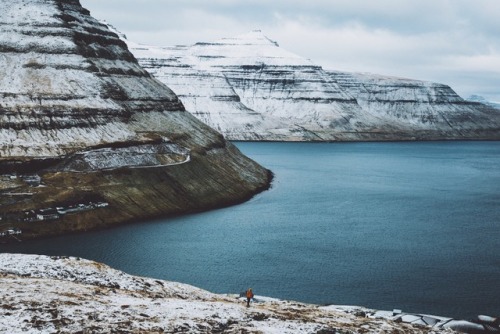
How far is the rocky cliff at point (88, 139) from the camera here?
89750mm

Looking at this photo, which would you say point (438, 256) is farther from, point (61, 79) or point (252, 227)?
point (61, 79)

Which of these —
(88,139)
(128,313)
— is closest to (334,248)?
(128,313)

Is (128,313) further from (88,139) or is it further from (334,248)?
(88,139)

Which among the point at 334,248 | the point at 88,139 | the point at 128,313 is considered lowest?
the point at 334,248

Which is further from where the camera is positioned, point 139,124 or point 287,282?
point 139,124

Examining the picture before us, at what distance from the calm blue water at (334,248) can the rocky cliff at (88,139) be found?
6.15 m

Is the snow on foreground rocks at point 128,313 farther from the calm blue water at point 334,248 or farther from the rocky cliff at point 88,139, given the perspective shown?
the rocky cliff at point 88,139

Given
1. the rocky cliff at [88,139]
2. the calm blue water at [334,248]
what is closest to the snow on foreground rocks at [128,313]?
the calm blue water at [334,248]

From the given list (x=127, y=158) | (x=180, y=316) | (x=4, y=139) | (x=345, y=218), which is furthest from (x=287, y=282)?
(x=4, y=139)

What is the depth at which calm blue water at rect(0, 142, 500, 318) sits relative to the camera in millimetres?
57812

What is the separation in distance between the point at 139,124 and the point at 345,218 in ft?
147

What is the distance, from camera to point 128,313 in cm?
3456

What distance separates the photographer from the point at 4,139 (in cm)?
10094

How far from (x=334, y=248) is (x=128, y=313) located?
43427mm
